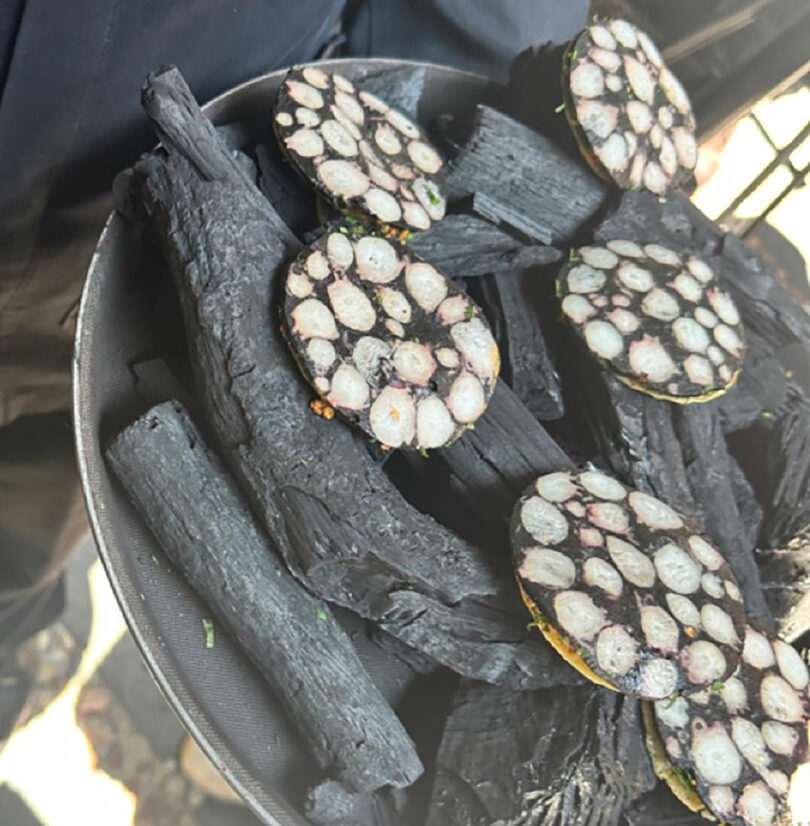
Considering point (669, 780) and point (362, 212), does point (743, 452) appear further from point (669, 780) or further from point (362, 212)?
point (362, 212)

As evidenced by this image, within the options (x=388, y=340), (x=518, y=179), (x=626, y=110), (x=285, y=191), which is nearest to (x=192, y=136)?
(x=285, y=191)

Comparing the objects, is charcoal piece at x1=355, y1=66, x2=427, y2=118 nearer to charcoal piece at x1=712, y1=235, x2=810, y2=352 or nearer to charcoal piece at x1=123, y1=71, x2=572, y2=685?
charcoal piece at x1=123, y1=71, x2=572, y2=685

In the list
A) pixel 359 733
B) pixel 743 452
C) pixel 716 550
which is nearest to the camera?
pixel 359 733

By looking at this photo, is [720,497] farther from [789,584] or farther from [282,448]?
[282,448]

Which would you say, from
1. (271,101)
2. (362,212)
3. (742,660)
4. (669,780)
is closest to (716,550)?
(742,660)

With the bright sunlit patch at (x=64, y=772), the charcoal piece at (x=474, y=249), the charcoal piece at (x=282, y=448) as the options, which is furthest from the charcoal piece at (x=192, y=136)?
the bright sunlit patch at (x=64, y=772)

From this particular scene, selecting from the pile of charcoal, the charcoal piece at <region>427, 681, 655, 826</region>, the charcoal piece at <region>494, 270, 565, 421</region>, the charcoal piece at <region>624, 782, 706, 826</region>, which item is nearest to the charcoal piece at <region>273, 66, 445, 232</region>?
the pile of charcoal
